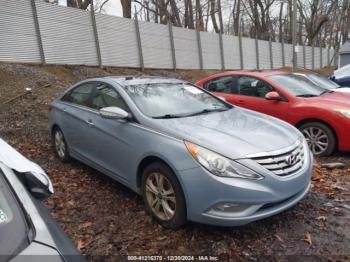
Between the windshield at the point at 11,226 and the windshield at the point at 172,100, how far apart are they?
2390mm

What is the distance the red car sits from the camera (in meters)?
5.62

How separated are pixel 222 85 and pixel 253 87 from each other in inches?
30.7

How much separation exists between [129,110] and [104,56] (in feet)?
37.3

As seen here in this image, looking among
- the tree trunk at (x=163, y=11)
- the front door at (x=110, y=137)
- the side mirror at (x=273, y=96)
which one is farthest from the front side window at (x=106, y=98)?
the tree trunk at (x=163, y=11)

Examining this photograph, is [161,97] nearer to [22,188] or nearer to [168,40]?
[22,188]

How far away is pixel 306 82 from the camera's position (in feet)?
23.1

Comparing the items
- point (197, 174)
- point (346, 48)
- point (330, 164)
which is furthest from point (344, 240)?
point (346, 48)

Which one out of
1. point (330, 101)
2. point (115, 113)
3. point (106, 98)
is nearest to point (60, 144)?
point (106, 98)

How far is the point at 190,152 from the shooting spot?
127 inches

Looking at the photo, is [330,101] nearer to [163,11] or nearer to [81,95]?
[81,95]

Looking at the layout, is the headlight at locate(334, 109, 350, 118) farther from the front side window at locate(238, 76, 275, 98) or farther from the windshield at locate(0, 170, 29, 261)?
the windshield at locate(0, 170, 29, 261)

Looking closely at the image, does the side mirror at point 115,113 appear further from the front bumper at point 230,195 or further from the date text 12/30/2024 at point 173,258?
the date text 12/30/2024 at point 173,258

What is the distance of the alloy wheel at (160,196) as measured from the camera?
342cm

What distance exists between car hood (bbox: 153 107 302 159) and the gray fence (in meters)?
9.84
